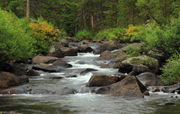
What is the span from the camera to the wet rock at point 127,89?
18.1m

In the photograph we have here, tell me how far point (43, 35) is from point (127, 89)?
19.1 meters

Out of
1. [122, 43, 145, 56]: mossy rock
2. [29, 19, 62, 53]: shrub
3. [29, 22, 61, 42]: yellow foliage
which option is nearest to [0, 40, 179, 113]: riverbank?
[122, 43, 145, 56]: mossy rock

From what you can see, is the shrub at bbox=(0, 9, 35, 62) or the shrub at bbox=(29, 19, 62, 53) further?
the shrub at bbox=(29, 19, 62, 53)

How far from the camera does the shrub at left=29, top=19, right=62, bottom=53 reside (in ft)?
115

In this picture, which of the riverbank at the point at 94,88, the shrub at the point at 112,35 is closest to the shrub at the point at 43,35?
the riverbank at the point at 94,88

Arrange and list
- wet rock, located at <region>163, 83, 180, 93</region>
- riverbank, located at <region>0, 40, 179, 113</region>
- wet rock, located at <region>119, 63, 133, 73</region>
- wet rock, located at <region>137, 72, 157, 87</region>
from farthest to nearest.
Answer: wet rock, located at <region>119, 63, 133, 73</region> → wet rock, located at <region>137, 72, 157, 87</region> → wet rock, located at <region>163, 83, 180, 93</region> → riverbank, located at <region>0, 40, 179, 113</region>

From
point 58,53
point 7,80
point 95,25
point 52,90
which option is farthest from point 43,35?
point 95,25

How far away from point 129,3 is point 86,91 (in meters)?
42.9

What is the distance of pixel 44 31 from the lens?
35781 mm

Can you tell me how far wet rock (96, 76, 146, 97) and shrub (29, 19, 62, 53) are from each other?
17125 mm

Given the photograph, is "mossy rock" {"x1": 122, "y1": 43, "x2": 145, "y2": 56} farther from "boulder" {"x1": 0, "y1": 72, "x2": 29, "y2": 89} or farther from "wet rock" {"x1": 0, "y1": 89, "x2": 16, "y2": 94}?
"wet rock" {"x1": 0, "y1": 89, "x2": 16, "y2": 94}

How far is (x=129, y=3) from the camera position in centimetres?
6069

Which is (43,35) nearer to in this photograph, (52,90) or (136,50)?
(136,50)

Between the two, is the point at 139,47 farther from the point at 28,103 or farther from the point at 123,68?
the point at 28,103
